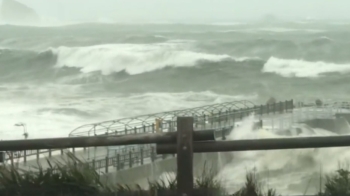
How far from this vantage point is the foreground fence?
3.60 metres

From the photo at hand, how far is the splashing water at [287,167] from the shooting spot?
473 cm

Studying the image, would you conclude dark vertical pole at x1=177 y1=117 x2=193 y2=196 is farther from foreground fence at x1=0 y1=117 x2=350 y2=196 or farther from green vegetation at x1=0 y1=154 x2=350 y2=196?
green vegetation at x1=0 y1=154 x2=350 y2=196

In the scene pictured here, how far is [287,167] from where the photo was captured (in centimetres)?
514

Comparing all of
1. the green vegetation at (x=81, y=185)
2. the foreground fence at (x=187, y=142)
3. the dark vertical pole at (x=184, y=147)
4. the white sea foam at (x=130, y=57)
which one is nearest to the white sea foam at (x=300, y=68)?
the white sea foam at (x=130, y=57)

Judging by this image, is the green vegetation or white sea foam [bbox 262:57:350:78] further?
white sea foam [bbox 262:57:350:78]

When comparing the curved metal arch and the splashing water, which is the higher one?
the splashing water

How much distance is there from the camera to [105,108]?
2322 cm

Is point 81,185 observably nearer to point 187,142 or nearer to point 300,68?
Answer: point 187,142

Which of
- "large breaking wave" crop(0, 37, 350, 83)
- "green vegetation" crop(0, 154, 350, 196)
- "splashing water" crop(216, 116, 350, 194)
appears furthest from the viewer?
"large breaking wave" crop(0, 37, 350, 83)

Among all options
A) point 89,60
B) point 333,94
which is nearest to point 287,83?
point 333,94

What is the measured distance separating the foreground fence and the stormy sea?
12.7m

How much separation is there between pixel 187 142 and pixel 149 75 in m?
30.4

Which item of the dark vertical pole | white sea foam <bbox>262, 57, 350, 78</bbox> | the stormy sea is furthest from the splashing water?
white sea foam <bbox>262, 57, 350, 78</bbox>

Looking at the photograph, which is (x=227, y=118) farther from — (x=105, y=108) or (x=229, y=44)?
(x=229, y=44)
